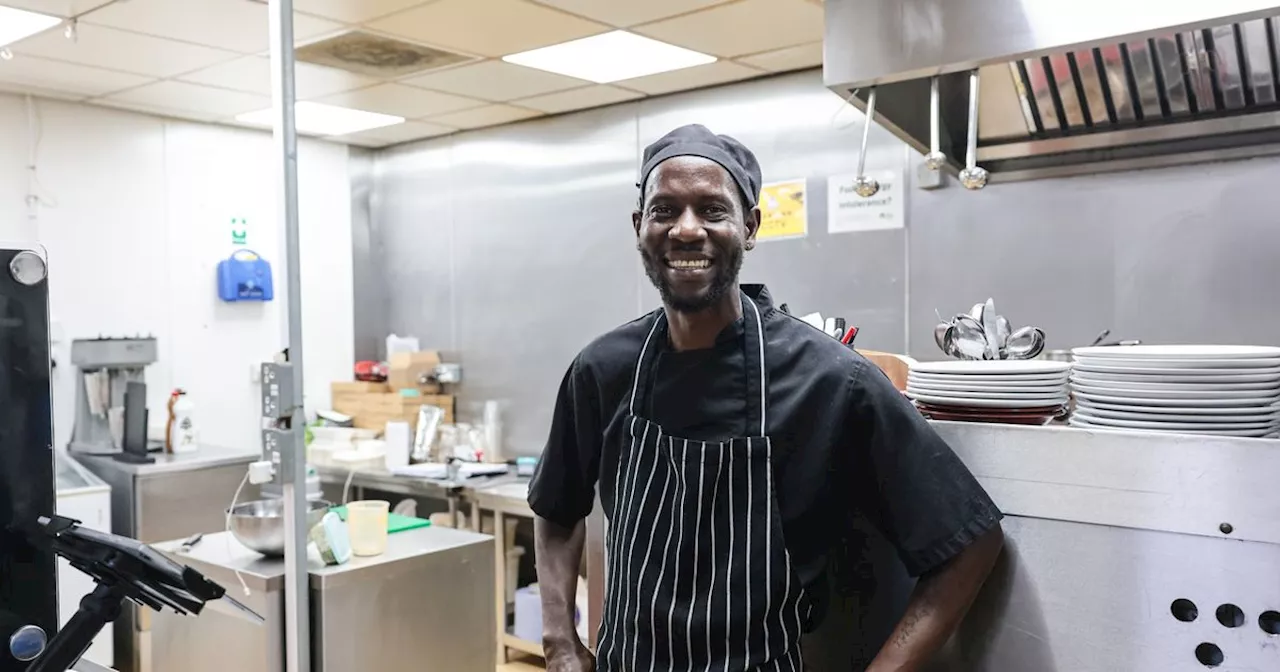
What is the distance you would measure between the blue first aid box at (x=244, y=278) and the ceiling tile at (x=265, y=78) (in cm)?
109

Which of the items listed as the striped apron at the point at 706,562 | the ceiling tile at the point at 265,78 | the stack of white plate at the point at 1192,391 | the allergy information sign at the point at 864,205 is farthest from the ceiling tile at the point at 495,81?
the stack of white plate at the point at 1192,391

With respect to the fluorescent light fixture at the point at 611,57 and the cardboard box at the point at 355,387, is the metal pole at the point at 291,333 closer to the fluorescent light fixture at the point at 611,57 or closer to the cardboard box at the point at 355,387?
the fluorescent light fixture at the point at 611,57

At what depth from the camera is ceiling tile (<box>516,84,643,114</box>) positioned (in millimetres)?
4254

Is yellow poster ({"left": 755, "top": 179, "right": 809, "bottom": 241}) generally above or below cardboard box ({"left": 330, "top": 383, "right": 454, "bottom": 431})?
above

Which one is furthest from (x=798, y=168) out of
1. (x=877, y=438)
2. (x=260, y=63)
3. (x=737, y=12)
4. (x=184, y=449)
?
(x=184, y=449)

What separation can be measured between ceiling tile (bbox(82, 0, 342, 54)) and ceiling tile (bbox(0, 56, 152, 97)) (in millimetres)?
707

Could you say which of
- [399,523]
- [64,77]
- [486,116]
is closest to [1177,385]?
[399,523]

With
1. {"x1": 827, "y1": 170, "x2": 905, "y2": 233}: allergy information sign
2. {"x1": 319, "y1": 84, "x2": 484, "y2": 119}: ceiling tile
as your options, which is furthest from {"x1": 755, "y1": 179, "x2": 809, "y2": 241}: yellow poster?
{"x1": 319, "y1": 84, "x2": 484, "y2": 119}: ceiling tile

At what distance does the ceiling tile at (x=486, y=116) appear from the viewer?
4641 millimetres

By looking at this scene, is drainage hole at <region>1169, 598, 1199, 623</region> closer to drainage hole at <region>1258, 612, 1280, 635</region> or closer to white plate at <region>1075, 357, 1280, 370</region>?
drainage hole at <region>1258, 612, 1280, 635</region>

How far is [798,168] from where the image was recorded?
4.01 metres

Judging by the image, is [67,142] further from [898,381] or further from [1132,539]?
[1132,539]

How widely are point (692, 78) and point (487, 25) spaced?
112cm

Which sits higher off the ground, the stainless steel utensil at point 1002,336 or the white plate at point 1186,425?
the stainless steel utensil at point 1002,336
